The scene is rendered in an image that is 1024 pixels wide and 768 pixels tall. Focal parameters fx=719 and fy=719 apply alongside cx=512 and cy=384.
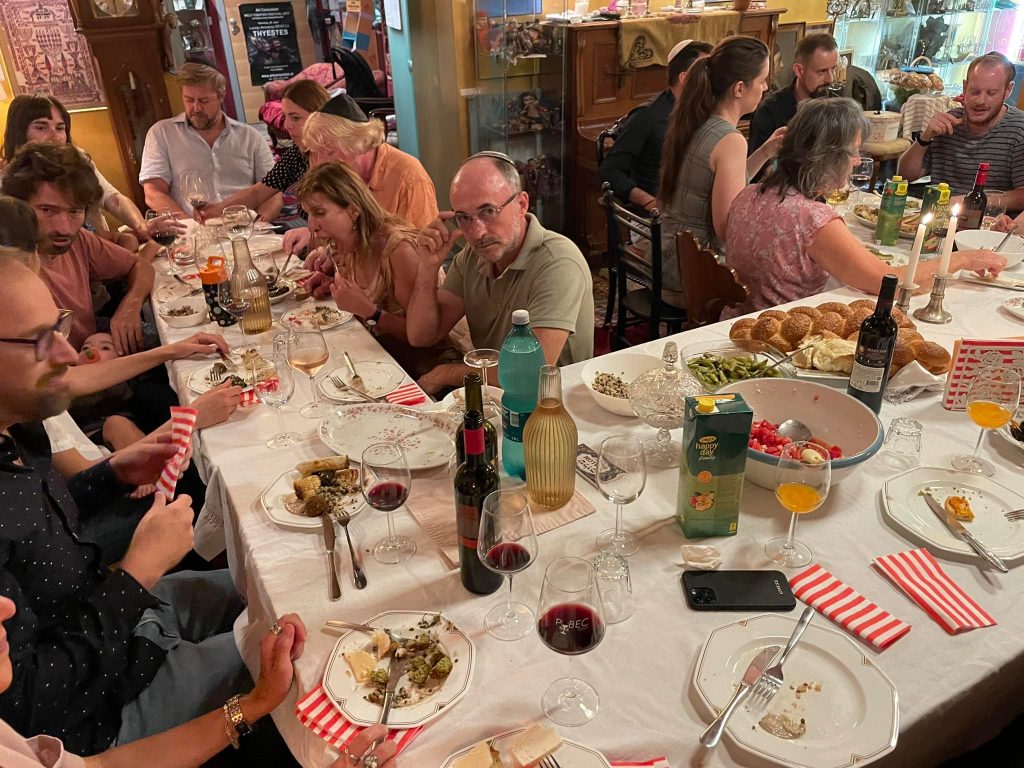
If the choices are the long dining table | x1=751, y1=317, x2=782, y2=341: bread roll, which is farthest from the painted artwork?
x1=751, y1=317, x2=782, y2=341: bread roll

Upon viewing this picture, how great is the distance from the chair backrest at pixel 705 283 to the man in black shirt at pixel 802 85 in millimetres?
1397

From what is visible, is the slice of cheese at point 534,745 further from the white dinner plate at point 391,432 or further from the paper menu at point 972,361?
the paper menu at point 972,361

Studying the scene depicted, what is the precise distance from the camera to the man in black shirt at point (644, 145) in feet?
12.6

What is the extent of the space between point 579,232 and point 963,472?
423cm

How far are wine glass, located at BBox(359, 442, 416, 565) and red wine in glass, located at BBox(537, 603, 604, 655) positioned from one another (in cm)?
38

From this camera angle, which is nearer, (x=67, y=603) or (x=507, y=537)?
(x=507, y=537)

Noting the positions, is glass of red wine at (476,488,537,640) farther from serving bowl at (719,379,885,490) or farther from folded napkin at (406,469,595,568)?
serving bowl at (719,379,885,490)

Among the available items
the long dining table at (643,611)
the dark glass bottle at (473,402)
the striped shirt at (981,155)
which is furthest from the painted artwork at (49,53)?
the striped shirt at (981,155)

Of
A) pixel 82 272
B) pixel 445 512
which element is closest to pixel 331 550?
pixel 445 512

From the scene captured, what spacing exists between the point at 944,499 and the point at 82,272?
309 centimetres

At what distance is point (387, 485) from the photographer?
4.44 feet

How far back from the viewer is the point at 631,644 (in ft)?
3.81

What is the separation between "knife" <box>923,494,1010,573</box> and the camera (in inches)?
50.8

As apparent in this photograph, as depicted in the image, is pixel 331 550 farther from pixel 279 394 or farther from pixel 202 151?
pixel 202 151
